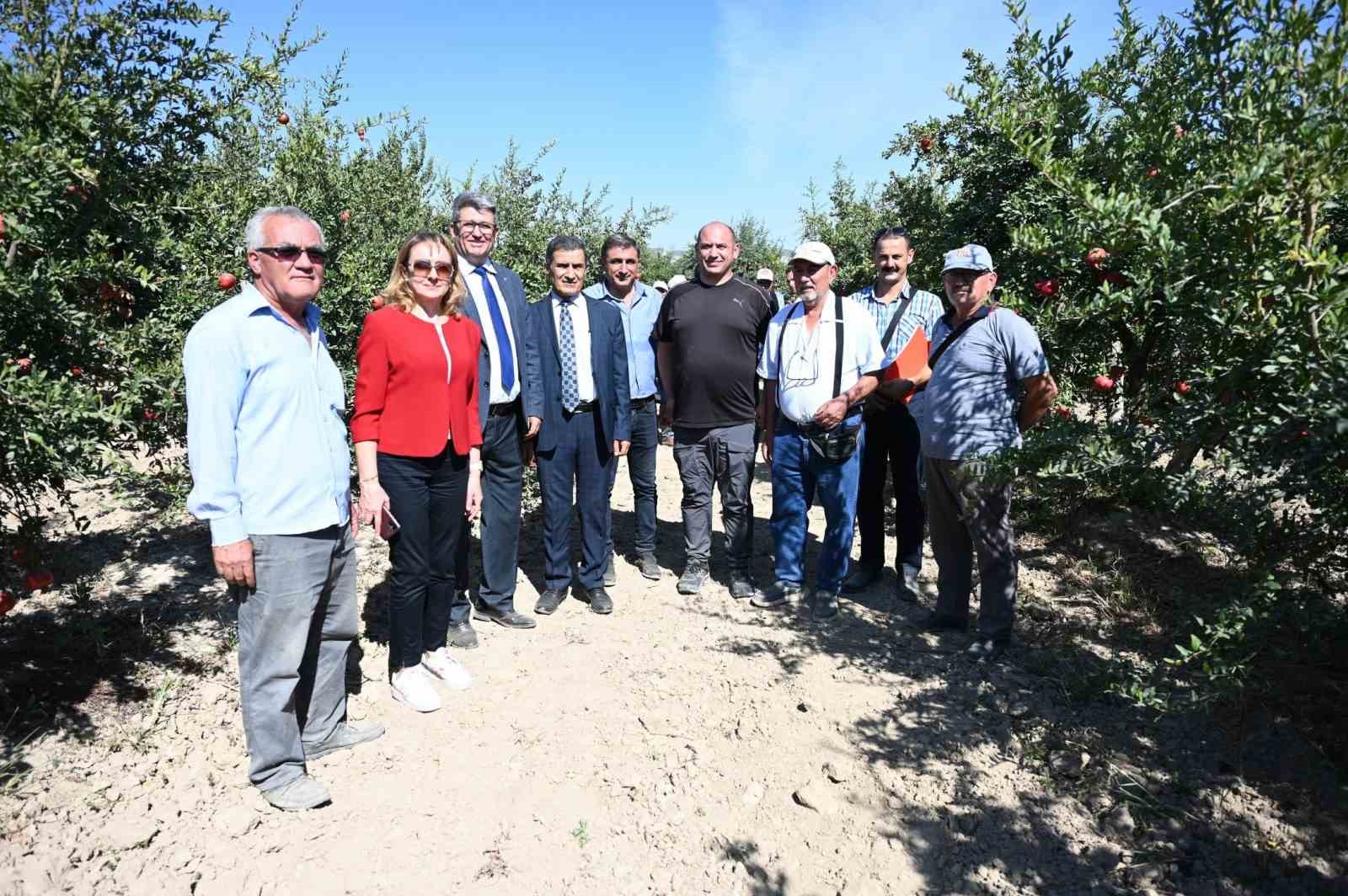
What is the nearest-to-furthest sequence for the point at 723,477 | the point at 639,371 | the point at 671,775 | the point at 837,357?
the point at 671,775, the point at 837,357, the point at 723,477, the point at 639,371

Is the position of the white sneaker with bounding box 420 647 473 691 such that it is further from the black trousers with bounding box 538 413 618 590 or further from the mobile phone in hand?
the black trousers with bounding box 538 413 618 590

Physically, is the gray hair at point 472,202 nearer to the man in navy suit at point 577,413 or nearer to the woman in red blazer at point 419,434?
the man in navy suit at point 577,413

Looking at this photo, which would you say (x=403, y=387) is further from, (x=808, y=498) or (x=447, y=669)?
(x=808, y=498)

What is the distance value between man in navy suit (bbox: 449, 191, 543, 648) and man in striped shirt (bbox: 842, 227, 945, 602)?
6.37ft

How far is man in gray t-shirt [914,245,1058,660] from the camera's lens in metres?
3.61

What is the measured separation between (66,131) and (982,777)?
421cm

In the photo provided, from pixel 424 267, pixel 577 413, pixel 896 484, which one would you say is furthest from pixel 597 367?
pixel 896 484

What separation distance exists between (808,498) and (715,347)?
1.00 m

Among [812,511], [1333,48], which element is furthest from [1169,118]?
[812,511]

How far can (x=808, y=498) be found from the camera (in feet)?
14.9

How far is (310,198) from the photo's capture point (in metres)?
5.63

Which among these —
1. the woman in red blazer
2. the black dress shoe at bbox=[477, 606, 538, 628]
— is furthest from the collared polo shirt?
the black dress shoe at bbox=[477, 606, 538, 628]

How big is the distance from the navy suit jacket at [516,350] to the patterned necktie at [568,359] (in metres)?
0.18

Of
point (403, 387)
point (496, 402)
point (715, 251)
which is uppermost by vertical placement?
point (715, 251)
